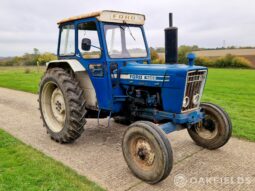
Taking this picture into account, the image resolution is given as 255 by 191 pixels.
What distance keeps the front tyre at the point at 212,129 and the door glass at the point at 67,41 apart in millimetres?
2862

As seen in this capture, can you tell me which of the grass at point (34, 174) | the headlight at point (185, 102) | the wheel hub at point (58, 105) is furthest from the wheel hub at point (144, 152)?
the wheel hub at point (58, 105)

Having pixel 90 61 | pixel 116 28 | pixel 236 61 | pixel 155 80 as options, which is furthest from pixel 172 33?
pixel 236 61

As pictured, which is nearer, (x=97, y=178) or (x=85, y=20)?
(x=97, y=178)

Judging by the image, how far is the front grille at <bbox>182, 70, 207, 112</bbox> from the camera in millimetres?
4066

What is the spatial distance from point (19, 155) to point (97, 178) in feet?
5.37

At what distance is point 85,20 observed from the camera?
4.84 meters

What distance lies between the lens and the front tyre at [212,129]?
459 centimetres

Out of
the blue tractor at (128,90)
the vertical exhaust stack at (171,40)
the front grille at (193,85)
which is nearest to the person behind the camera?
the blue tractor at (128,90)

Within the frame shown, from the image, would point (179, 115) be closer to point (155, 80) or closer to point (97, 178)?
point (155, 80)

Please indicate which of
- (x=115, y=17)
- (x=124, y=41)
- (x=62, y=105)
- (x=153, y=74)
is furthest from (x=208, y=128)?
(x=62, y=105)

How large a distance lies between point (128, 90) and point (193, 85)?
1197 millimetres

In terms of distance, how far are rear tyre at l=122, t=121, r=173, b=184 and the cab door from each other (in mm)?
1128

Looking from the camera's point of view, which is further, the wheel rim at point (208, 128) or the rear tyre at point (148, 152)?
the wheel rim at point (208, 128)

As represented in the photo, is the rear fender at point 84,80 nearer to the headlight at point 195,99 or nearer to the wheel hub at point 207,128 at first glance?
the headlight at point 195,99
